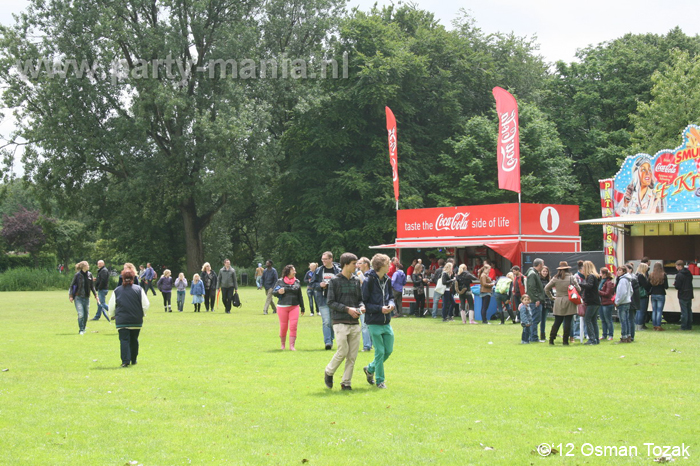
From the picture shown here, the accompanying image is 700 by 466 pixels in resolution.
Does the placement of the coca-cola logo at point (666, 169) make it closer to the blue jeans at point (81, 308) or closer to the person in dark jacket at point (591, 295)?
the person in dark jacket at point (591, 295)

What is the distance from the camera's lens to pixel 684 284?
18.0 meters

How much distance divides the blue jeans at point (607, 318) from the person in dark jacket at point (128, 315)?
9315 mm

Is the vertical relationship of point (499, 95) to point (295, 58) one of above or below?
below

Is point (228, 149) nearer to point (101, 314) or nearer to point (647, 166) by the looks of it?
point (101, 314)

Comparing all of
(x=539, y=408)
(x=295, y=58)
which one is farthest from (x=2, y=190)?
(x=539, y=408)

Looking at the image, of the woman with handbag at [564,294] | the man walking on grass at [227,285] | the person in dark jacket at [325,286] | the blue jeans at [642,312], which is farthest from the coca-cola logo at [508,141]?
the person in dark jacket at [325,286]

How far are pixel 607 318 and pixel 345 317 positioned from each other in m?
8.22

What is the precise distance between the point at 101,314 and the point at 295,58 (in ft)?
95.1

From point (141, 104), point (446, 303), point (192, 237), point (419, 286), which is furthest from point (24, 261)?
point (446, 303)

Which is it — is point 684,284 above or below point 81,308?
above

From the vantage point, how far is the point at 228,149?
41031 mm

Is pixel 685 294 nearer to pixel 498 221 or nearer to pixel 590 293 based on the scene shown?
pixel 590 293

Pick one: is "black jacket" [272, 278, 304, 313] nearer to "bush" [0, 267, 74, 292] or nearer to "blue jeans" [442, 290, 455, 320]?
"blue jeans" [442, 290, 455, 320]

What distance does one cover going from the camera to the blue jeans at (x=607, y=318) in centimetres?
1532
